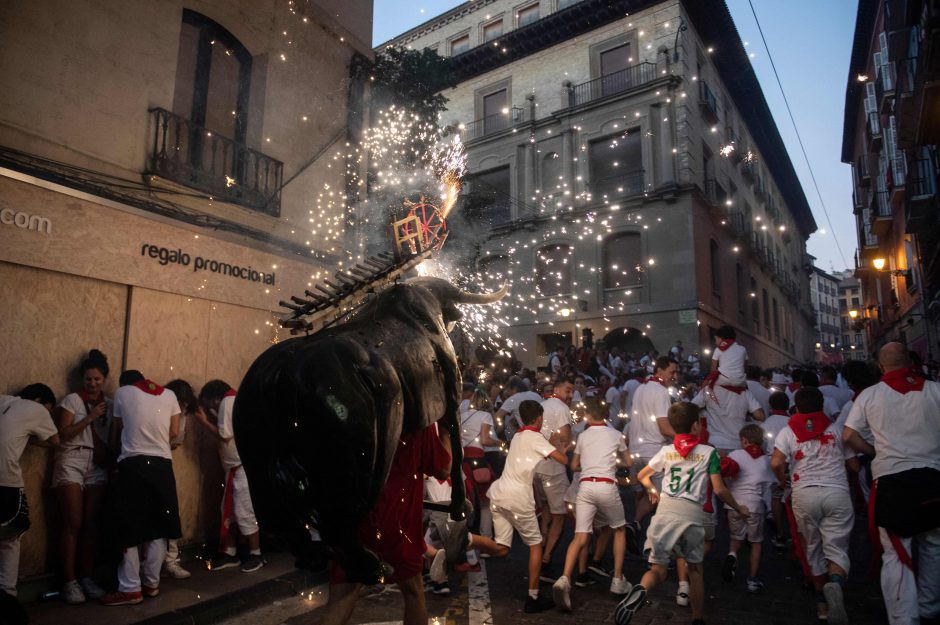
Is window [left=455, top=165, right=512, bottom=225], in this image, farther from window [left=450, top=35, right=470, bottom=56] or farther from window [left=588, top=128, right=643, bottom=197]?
window [left=450, top=35, right=470, bottom=56]

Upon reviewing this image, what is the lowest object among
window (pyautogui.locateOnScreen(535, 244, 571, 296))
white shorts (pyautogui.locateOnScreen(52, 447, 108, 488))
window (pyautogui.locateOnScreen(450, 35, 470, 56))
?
white shorts (pyautogui.locateOnScreen(52, 447, 108, 488))

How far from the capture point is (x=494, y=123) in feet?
84.7

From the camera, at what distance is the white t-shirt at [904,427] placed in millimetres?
4258

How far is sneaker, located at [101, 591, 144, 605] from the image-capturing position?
512 cm

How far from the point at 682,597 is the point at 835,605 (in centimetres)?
118

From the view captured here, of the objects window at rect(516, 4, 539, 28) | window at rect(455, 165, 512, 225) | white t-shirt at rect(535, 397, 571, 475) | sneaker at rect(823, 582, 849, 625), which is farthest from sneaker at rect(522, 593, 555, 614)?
window at rect(516, 4, 539, 28)

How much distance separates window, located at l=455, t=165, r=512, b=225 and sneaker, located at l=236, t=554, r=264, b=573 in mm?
19702

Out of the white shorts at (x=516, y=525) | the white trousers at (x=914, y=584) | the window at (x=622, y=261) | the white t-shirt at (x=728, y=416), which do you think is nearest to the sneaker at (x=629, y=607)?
the white shorts at (x=516, y=525)

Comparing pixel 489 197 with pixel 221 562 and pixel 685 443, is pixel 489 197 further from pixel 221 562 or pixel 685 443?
pixel 685 443

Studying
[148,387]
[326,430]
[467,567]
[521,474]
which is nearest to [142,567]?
[148,387]

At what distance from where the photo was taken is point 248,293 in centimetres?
767

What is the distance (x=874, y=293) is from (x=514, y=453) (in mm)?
34958

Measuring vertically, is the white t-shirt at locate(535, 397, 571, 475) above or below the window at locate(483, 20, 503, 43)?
below

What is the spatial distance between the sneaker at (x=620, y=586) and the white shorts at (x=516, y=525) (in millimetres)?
851
